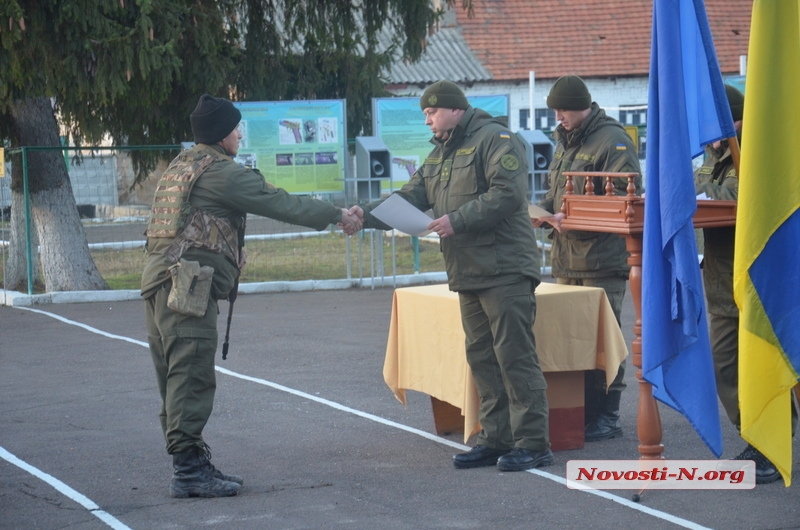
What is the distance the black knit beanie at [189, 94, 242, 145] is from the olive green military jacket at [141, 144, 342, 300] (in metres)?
0.06

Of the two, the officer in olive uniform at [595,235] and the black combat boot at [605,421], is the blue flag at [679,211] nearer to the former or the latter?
the officer in olive uniform at [595,235]

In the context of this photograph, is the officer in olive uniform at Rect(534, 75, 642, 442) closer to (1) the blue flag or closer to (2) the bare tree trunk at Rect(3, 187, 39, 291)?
(1) the blue flag

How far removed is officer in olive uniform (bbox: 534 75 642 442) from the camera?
22.8ft

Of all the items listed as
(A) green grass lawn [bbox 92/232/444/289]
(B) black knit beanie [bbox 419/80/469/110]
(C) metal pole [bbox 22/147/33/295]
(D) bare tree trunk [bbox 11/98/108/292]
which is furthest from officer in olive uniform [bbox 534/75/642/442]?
(D) bare tree trunk [bbox 11/98/108/292]

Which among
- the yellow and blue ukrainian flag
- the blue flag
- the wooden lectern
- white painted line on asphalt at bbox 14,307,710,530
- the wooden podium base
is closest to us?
the yellow and blue ukrainian flag

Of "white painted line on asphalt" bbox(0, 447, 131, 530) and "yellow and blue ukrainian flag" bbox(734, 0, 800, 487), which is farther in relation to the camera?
"white painted line on asphalt" bbox(0, 447, 131, 530)

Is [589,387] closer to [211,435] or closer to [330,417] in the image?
[330,417]

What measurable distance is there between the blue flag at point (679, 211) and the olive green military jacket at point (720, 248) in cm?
57

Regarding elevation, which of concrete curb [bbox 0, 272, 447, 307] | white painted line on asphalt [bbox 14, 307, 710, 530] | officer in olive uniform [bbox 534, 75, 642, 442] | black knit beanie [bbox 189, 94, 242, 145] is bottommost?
concrete curb [bbox 0, 272, 447, 307]

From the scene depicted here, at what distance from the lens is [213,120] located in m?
5.96

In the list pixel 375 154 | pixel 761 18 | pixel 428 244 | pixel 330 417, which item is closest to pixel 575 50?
pixel 428 244

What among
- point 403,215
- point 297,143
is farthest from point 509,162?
point 297,143

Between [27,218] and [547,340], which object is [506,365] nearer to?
[547,340]

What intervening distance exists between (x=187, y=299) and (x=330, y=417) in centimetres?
225
